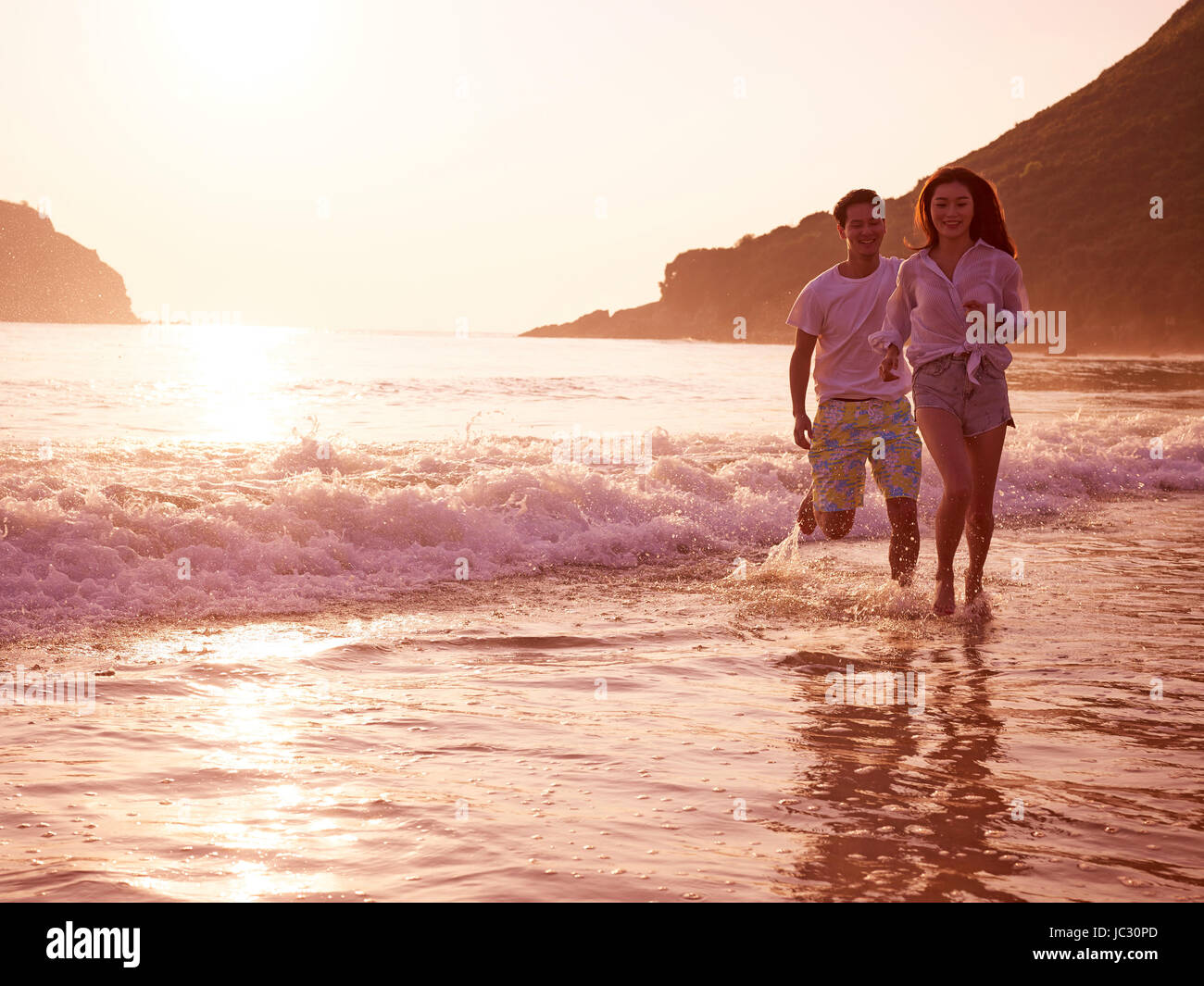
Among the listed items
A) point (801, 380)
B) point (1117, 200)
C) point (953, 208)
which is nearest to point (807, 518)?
point (801, 380)

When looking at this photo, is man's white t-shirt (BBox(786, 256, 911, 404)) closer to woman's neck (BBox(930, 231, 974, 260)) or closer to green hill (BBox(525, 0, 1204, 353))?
woman's neck (BBox(930, 231, 974, 260))

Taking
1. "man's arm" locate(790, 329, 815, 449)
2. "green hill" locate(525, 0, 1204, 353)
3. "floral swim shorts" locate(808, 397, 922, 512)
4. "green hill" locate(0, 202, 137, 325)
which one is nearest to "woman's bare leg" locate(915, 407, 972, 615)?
"floral swim shorts" locate(808, 397, 922, 512)

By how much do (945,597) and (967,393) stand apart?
104 centimetres

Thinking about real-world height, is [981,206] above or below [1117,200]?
below

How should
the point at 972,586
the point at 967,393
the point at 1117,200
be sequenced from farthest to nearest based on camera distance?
1. the point at 1117,200
2. the point at 972,586
3. the point at 967,393

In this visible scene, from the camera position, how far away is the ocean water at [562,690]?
99.1 inches

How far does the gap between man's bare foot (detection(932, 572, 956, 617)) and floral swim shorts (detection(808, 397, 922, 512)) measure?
1.49ft

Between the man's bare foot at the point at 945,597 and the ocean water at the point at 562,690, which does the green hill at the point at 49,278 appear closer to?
the ocean water at the point at 562,690

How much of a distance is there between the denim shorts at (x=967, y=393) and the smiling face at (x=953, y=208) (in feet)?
1.99

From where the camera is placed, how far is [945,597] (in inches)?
211

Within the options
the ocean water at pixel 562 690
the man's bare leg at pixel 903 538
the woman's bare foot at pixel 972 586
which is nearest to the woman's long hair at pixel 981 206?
the man's bare leg at pixel 903 538

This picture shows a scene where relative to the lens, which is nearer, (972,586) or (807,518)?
(972,586)

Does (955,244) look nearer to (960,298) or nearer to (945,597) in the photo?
(960,298)
